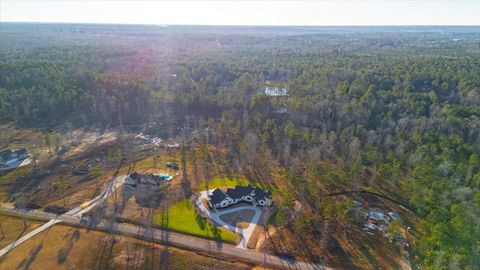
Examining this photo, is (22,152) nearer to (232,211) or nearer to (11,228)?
(11,228)

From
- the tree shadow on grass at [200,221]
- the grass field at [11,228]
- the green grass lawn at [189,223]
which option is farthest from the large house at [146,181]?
the grass field at [11,228]

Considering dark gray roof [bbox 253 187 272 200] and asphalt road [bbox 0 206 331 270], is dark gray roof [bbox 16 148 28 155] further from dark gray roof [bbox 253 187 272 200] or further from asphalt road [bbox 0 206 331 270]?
dark gray roof [bbox 253 187 272 200]

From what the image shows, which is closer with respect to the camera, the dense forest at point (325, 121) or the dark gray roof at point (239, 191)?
the dense forest at point (325, 121)

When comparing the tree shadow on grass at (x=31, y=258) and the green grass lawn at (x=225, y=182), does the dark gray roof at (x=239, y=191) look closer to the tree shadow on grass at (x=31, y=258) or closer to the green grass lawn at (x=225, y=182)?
the green grass lawn at (x=225, y=182)

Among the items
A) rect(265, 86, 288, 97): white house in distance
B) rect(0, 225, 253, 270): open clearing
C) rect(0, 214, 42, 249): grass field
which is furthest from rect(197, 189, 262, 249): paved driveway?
rect(265, 86, 288, 97): white house in distance

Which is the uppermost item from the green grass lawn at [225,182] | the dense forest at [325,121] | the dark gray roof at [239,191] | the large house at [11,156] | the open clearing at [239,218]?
the dense forest at [325,121]

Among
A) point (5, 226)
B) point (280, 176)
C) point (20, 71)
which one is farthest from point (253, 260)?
point (20, 71)
